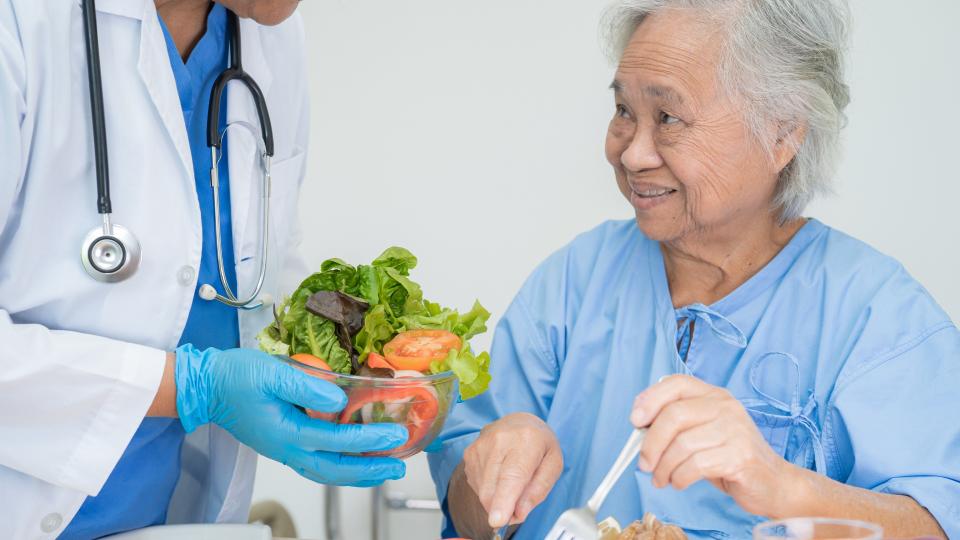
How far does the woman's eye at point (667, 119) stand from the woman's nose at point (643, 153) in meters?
0.02

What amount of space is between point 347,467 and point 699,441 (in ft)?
1.63

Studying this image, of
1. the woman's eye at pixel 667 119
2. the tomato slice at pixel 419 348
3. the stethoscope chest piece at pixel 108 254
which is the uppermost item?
the woman's eye at pixel 667 119

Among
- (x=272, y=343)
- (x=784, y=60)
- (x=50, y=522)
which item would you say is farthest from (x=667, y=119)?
(x=50, y=522)

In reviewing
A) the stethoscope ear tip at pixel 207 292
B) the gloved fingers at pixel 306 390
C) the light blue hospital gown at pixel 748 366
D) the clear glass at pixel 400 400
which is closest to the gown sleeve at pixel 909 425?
the light blue hospital gown at pixel 748 366

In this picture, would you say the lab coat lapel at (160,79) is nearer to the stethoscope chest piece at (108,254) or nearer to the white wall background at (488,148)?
→ the stethoscope chest piece at (108,254)

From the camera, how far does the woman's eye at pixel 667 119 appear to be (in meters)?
1.38

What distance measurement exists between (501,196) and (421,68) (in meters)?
0.41

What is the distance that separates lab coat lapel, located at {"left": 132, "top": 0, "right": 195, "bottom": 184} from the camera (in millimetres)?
1323

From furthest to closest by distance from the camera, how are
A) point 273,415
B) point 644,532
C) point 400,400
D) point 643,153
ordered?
1. point 643,153
2. point 273,415
3. point 400,400
4. point 644,532

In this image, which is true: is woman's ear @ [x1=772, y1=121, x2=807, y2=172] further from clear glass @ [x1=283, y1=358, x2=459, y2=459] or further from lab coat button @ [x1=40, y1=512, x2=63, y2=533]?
lab coat button @ [x1=40, y1=512, x2=63, y2=533]

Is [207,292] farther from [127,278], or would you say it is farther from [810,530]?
[810,530]

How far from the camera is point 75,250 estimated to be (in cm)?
125

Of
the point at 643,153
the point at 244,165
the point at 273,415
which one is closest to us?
the point at 273,415

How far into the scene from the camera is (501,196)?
2520mm
